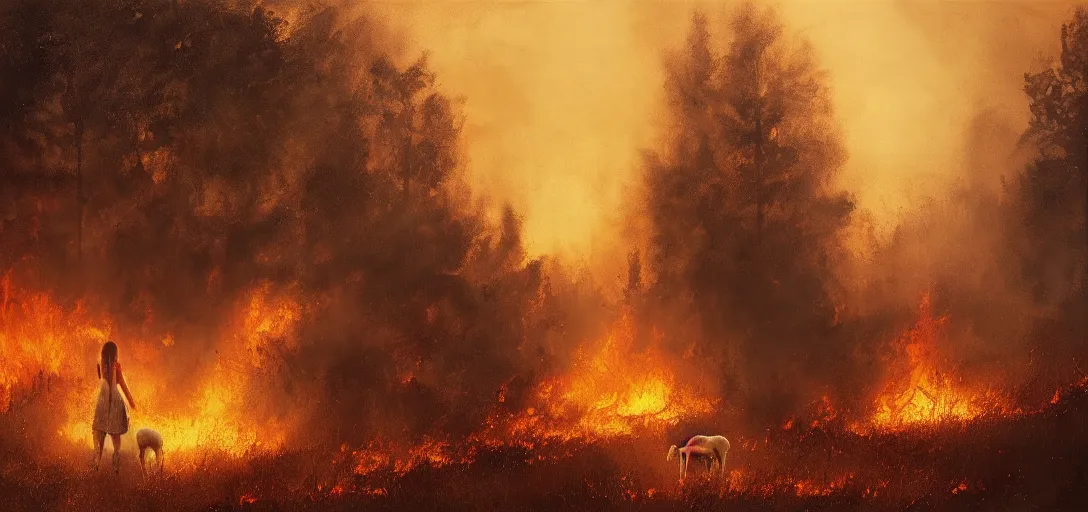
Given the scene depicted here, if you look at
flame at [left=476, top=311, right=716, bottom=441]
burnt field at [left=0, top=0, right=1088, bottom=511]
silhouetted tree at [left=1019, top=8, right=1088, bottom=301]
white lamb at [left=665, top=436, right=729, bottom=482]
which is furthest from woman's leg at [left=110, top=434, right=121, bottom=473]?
silhouetted tree at [left=1019, top=8, right=1088, bottom=301]

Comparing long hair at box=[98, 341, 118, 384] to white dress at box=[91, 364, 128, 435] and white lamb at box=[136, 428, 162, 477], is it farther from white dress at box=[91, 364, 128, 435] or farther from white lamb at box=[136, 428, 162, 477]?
white lamb at box=[136, 428, 162, 477]

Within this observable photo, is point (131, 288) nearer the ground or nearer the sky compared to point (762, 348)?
nearer the sky

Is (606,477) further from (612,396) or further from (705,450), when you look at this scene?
(612,396)

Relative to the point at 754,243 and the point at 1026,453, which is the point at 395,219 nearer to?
the point at 754,243

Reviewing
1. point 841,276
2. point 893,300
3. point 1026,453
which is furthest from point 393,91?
point 1026,453

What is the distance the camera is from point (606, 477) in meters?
12.0

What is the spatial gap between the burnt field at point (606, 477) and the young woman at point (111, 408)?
38cm

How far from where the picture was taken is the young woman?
1145 cm

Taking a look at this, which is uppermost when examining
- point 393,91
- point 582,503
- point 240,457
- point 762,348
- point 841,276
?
point 393,91

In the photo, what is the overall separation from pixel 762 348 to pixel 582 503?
5.78 m

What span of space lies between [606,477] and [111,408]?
6.10m

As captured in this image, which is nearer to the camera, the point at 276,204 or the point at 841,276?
the point at 276,204

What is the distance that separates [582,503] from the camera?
444 inches

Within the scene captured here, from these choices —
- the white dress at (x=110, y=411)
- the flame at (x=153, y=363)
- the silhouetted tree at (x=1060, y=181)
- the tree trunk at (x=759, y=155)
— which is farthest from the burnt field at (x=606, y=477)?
the silhouetted tree at (x=1060, y=181)
